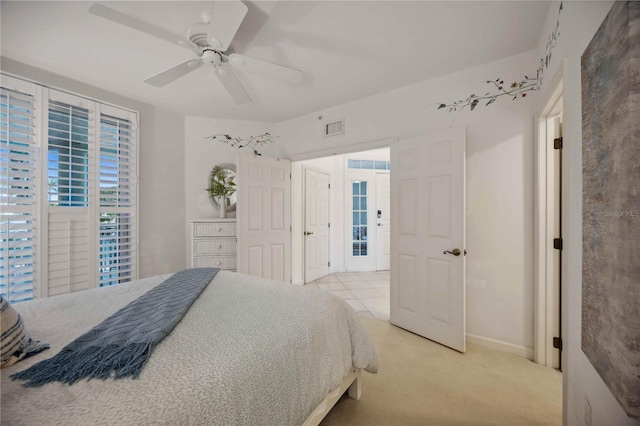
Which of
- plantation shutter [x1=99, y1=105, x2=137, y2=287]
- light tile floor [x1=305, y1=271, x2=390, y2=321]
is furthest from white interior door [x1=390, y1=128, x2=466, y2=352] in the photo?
plantation shutter [x1=99, y1=105, x2=137, y2=287]

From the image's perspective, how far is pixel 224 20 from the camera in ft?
4.46

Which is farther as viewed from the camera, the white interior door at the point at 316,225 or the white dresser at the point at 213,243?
the white interior door at the point at 316,225

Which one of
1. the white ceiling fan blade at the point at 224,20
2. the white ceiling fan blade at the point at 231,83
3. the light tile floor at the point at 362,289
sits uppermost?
the white ceiling fan blade at the point at 224,20

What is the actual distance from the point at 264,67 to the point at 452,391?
2.50 m

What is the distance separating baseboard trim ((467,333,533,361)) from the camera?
2.12 meters

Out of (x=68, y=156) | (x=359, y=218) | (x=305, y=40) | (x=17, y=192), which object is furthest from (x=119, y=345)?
(x=359, y=218)

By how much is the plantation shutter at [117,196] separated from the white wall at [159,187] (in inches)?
3.6

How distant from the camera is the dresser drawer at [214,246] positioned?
3.15 m

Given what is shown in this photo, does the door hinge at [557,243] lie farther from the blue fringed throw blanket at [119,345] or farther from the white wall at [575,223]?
the blue fringed throw blanket at [119,345]

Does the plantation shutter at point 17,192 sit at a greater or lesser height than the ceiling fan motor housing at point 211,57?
lesser

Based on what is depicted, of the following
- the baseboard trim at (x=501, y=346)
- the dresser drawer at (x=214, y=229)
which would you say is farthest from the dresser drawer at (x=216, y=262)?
the baseboard trim at (x=501, y=346)

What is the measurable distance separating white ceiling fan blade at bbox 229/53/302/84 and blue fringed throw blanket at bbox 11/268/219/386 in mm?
1429

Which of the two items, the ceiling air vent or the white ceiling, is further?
the ceiling air vent

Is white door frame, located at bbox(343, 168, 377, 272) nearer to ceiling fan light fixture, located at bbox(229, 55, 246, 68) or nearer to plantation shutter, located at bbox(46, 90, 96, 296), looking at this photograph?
ceiling fan light fixture, located at bbox(229, 55, 246, 68)
